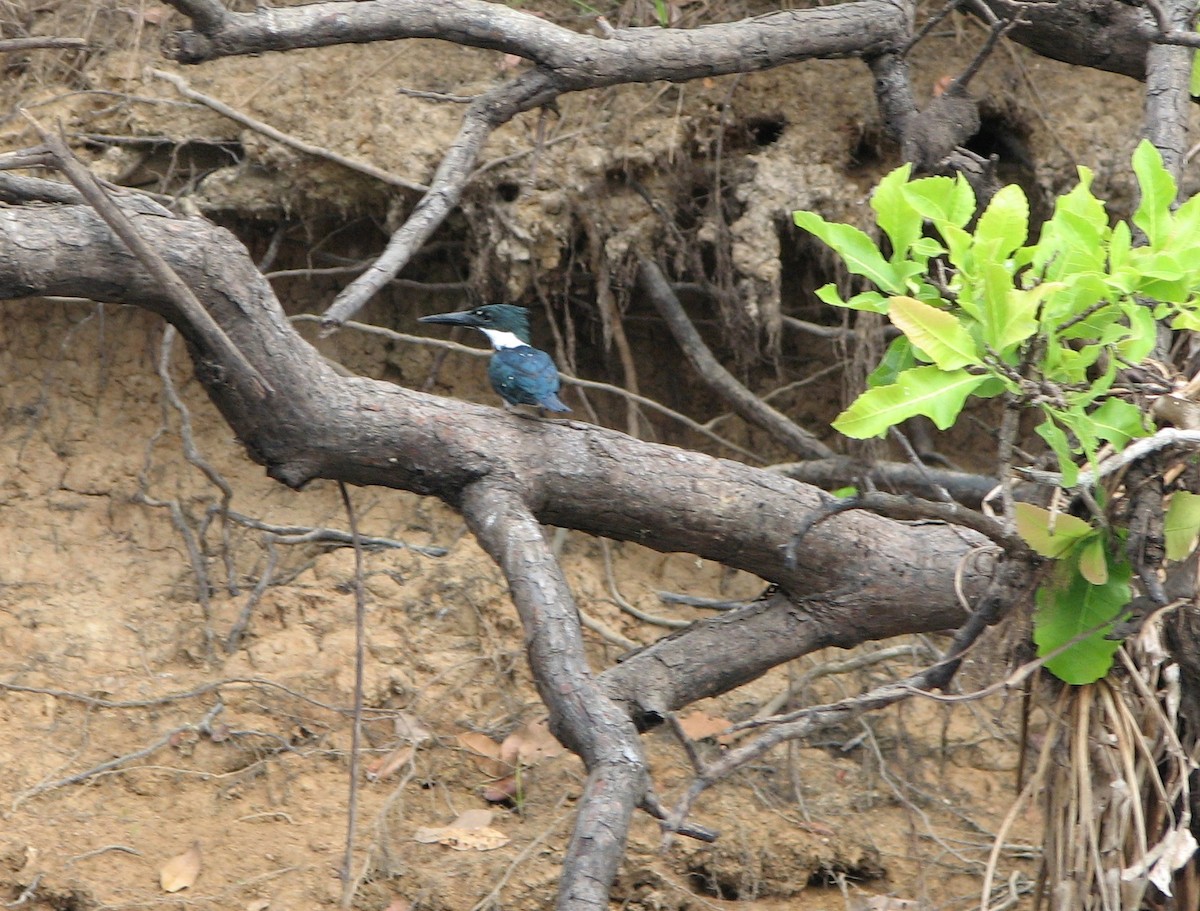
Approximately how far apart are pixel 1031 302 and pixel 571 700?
91 centimetres

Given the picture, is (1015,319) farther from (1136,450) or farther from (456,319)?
(456,319)

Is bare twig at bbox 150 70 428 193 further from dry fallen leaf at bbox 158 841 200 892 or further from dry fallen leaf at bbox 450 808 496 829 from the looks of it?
dry fallen leaf at bbox 158 841 200 892

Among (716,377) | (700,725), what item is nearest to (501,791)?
(700,725)

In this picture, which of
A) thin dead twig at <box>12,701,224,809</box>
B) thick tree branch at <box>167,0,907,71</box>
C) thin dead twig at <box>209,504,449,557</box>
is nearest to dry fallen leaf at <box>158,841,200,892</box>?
thin dead twig at <box>12,701,224,809</box>

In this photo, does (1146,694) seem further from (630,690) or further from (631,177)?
(631,177)

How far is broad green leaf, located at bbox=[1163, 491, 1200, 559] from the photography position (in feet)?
7.00

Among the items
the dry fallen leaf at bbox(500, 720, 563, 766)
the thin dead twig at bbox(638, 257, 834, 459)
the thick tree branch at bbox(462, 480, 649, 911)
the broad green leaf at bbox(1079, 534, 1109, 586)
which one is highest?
the broad green leaf at bbox(1079, 534, 1109, 586)

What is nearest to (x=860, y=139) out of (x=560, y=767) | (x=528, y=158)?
(x=528, y=158)

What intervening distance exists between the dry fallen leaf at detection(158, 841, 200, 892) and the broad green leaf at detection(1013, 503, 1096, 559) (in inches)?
84.9

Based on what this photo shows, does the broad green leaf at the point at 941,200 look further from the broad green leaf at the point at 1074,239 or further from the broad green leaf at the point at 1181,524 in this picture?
the broad green leaf at the point at 1181,524

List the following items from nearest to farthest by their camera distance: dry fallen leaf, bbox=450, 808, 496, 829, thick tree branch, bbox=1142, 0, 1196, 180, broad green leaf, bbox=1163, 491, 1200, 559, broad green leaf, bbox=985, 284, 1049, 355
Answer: broad green leaf, bbox=985, 284, 1049, 355 → broad green leaf, bbox=1163, 491, 1200, 559 → thick tree branch, bbox=1142, 0, 1196, 180 → dry fallen leaf, bbox=450, 808, 496, 829

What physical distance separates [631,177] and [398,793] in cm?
197

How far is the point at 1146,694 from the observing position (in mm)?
2389

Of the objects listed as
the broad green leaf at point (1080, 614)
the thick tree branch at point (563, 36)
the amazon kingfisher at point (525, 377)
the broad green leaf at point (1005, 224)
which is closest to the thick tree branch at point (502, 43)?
the thick tree branch at point (563, 36)
